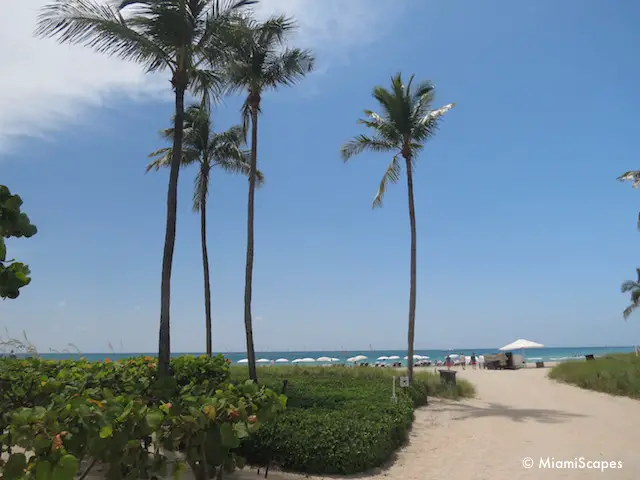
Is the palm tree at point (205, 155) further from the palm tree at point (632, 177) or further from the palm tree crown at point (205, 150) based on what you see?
the palm tree at point (632, 177)

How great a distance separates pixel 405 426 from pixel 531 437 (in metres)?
2.46

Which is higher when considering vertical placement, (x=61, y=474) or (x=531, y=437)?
(x=61, y=474)

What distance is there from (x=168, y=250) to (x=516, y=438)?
7.84m

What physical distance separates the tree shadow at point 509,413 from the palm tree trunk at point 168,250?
722cm

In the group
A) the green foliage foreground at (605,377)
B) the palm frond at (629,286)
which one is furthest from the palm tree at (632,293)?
the green foliage foreground at (605,377)

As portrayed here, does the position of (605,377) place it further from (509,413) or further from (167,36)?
(167,36)

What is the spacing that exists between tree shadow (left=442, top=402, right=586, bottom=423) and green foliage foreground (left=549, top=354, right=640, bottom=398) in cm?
421

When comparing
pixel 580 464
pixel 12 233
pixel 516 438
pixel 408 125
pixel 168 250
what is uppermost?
pixel 408 125

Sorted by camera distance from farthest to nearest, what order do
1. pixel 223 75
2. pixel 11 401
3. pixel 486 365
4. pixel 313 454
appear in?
pixel 486 365 < pixel 223 75 < pixel 313 454 < pixel 11 401

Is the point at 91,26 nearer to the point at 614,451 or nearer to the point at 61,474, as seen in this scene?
the point at 61,474

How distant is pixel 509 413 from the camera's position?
41.5 feet

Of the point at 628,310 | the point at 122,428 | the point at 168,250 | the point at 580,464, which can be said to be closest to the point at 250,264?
the point at 168,250

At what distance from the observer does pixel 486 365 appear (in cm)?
3612

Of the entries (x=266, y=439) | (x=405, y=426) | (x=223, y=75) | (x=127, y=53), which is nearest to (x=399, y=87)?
(x=223, y=75)
